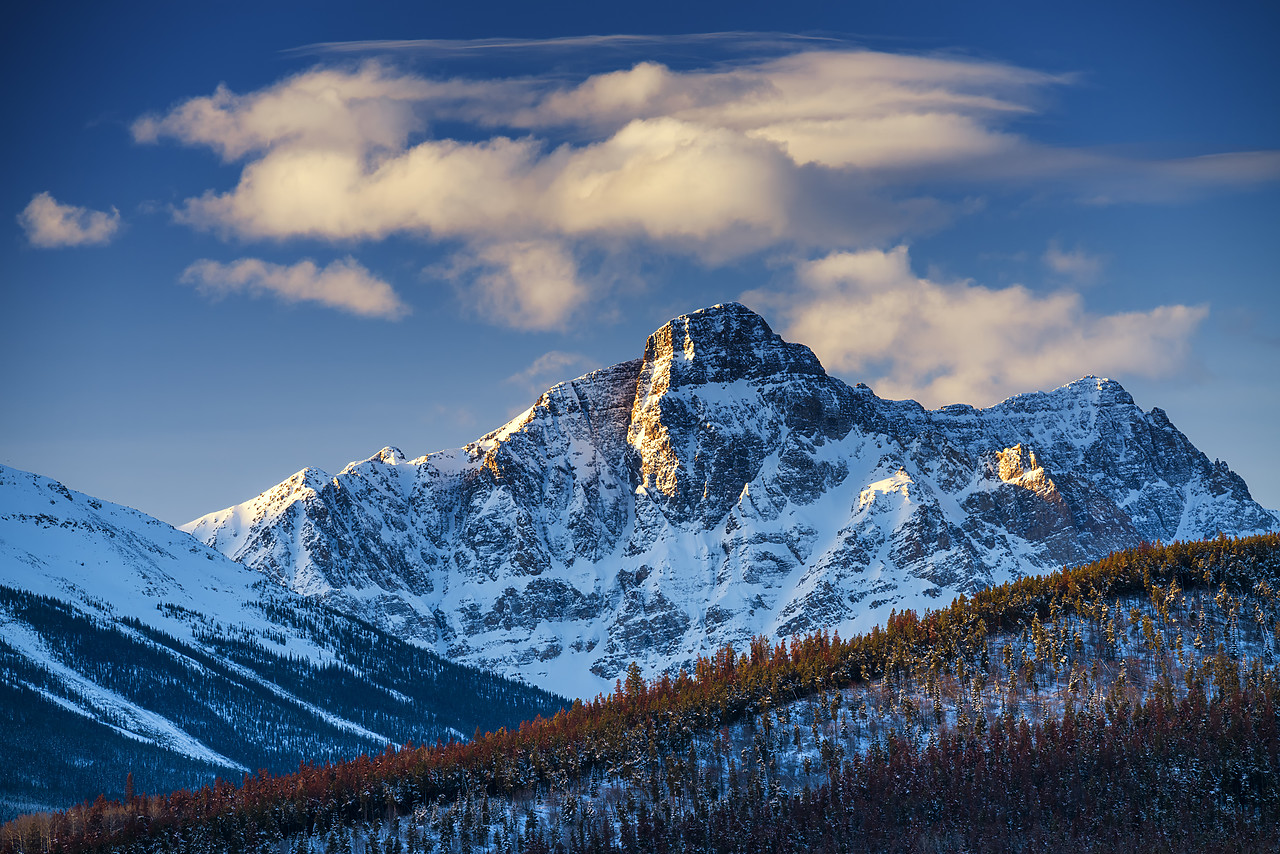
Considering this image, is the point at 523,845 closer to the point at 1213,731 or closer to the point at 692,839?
the point at 692,839

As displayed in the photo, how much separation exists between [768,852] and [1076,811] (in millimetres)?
40387

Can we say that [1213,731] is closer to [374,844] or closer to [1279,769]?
[1279,769]

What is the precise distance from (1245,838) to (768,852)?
59.2 m

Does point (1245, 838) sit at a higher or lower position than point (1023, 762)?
lower

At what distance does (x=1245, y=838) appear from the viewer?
178 meters

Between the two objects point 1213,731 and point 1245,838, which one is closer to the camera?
point 1245,838

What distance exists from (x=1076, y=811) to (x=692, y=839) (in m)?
50.4

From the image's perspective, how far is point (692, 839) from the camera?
193m

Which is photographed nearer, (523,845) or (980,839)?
(980,839)

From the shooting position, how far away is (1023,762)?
646 ft

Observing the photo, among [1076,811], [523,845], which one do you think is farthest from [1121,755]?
[523,845]

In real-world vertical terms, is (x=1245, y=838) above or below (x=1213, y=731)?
below

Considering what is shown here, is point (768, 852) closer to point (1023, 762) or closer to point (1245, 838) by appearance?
point (1023, 762)

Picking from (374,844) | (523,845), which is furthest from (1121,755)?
(374,844)
